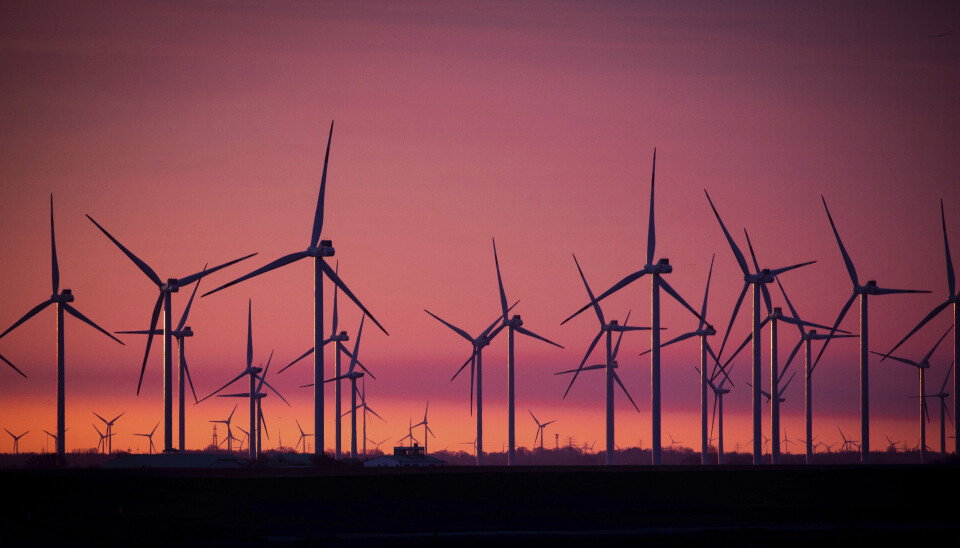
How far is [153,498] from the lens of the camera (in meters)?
102

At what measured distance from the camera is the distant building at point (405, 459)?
489ft

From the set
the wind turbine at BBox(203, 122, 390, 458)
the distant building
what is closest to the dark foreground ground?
the wind turbine at BBox(203, 122, 390, 458)

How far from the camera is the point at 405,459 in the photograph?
154 m

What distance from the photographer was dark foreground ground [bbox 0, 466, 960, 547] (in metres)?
88.7

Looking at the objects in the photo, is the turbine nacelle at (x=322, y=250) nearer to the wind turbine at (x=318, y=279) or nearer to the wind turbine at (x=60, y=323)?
the wind turbine at (x=318, y=279)

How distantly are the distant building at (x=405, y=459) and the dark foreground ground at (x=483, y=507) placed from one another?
28.0 metres

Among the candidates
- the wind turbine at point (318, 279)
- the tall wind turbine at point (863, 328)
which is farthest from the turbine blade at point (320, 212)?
the tall wind turbine at point (863, 328)

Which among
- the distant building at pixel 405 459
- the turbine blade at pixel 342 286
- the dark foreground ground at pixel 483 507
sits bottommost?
the dark foreground ground at pixel 483 507

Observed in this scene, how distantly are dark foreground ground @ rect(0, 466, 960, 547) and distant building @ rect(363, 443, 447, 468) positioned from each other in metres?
28.0

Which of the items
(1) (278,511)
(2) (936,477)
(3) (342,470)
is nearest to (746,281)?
(2) (936,477)

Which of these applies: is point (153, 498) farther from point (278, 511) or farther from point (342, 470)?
point (342, 470)

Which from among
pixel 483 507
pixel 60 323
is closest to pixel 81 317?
pixel 60 323

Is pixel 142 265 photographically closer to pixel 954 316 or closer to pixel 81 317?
pixel 81 317

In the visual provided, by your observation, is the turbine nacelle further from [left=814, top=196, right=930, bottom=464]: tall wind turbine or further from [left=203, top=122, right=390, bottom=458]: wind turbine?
[left=814, top=196, right=930, bottom=464]: tall wind turbine
